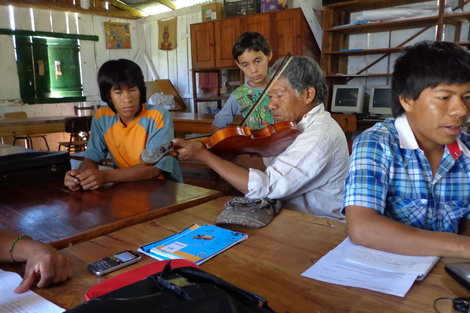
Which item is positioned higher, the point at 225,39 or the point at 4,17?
the point at 4,17

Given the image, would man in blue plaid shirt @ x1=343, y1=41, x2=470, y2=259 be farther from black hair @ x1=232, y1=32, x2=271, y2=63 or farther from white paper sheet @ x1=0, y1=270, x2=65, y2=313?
black hair @ x1=232, y1=32, x2=271, y2=63

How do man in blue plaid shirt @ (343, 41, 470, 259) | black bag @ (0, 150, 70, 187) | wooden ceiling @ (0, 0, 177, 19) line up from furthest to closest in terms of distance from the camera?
wooden ceiling @ (0, 0, 177, 19) → black bag @ (0, 150, 70, 187) → man in blue plaid shirt @ (343, 41, 470, 259)

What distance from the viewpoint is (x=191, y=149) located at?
5.63 feet

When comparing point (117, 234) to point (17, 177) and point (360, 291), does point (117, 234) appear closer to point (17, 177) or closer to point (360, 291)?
point (360, 291)

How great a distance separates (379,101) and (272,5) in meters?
2.23

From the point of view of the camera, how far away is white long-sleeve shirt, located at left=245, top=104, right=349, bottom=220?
148 centimetres

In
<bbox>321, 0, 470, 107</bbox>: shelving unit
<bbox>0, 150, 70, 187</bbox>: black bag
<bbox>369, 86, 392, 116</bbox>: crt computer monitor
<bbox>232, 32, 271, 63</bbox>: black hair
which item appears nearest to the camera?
<bbox>0, 150, 70, 187</bbox>: black bag

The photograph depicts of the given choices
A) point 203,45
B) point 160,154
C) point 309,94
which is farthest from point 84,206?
point 203,45

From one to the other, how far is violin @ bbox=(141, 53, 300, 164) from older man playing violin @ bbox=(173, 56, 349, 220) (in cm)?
4

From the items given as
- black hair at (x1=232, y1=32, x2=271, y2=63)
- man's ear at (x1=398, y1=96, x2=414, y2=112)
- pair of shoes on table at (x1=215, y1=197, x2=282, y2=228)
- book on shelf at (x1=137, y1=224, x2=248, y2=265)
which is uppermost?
black hair at (x1=232, y1=32, x2=271, y2=63)

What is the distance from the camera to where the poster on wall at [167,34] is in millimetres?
7964

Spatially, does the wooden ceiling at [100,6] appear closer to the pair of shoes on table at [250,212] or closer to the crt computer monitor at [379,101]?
the crt computer monitor at [379,101]

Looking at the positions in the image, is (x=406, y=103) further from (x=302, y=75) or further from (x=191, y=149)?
(x=191, y=149)

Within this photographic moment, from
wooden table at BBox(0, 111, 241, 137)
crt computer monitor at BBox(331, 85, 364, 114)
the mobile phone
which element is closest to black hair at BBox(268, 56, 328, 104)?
the mobile phone
